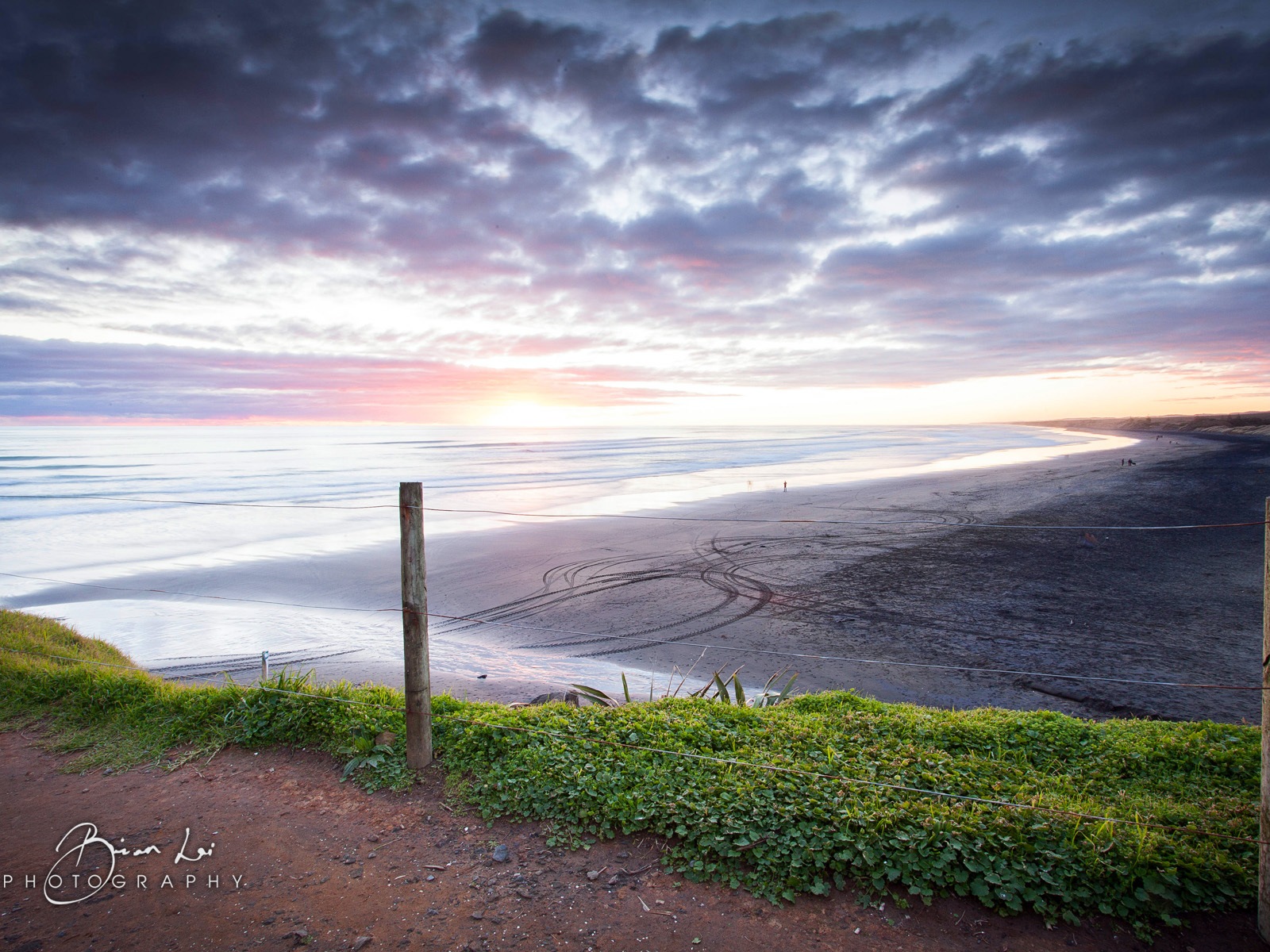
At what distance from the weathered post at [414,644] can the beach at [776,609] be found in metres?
2.44

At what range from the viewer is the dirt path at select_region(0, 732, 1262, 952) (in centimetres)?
322

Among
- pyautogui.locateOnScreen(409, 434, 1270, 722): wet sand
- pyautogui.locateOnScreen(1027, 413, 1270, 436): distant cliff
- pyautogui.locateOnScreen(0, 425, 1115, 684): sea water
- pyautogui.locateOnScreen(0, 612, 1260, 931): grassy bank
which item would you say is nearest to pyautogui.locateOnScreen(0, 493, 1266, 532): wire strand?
pyautogui.locateOnScreen(0, 425, 1115, 684): sea water

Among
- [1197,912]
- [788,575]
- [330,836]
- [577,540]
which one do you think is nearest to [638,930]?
[330,836]

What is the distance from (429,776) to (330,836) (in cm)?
73

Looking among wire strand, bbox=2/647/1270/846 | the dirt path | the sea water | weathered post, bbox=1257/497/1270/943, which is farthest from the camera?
the sea water

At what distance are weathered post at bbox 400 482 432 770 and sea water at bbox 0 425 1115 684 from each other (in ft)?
10.8

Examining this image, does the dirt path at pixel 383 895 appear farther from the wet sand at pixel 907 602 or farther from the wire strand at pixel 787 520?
the wet sand at pixel 907 602

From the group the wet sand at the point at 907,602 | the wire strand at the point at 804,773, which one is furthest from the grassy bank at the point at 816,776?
the wet sand at the point at 907,602

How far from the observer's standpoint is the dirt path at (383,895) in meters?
3.22

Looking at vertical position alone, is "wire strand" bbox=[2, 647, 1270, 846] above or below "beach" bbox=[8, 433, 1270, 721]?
above

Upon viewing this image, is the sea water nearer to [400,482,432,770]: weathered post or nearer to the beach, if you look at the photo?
the beach

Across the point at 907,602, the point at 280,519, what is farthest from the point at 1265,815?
the point at 280,519

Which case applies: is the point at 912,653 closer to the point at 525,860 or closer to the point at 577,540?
the point at 525,860

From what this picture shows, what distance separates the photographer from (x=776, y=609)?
10.4m
